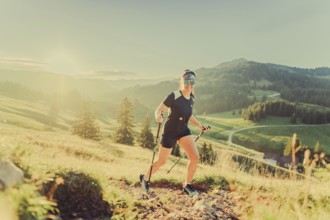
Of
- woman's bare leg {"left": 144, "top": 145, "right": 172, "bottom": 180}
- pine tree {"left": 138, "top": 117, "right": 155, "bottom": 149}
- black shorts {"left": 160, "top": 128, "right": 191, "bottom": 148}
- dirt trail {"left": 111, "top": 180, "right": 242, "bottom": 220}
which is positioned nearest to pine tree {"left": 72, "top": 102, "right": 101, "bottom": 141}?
pine tree {"left": 138, "top": 117, "right": 155, "bottom": 149}

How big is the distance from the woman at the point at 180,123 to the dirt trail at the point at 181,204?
44 centimetres

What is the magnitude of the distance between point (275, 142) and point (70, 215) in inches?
7197

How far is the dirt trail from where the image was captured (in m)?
7.30

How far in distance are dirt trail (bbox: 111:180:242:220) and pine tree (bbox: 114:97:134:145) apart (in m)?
51.7

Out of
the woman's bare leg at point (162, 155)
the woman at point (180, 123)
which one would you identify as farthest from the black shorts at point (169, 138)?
the woman's bare leg at point (162, 155)

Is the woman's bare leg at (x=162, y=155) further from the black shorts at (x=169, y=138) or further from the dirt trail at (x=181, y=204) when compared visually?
the dirt trail at (x=181, y=204)

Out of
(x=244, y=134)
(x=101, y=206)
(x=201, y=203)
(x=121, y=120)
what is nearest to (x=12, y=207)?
(x=101, y=206)

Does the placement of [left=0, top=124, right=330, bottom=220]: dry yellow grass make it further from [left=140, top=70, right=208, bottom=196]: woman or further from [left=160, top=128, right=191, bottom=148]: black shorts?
[left=160, top=128, right=191, bottom=148]: black shorts

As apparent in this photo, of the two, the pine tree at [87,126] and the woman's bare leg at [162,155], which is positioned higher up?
the woman's bare leg at [162,155]

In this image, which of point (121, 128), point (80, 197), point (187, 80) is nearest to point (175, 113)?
point (187, 80)

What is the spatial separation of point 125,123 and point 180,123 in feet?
177

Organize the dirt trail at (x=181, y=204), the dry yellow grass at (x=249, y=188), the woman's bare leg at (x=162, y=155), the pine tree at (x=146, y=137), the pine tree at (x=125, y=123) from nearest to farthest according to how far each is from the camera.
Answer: the dry yellow grass at (x=249, y=188)
the dirt trail at (x=181, y=204)
the woman's bare leg at (x=162, y=155)
the pine tree at (x=146, y=137)
the pine tree at (x=125, y=123)

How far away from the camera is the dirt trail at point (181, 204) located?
23.9 ft

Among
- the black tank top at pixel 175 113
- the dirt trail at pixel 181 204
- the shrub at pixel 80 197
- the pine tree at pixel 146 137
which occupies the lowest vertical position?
the pine tree at pixel 146 137
